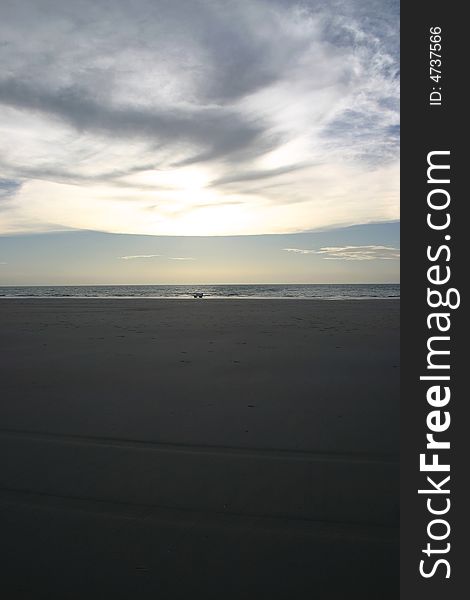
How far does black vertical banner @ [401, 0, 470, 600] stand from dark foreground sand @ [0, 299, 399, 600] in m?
0.67

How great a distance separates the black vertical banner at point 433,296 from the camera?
7.11ft

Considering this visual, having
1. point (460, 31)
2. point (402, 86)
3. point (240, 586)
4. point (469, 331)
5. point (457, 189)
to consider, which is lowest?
point (240, 586)

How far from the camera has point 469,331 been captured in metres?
2.21

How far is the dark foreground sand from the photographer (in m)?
2.61

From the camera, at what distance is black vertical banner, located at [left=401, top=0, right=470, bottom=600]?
2.17 meters

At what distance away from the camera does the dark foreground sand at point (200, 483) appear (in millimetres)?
2611

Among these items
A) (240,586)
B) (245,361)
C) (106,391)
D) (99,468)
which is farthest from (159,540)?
(245,361)

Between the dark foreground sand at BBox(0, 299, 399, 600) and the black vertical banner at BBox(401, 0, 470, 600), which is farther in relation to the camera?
the dark foreground sand at BBox(0, 299, 399, 600)

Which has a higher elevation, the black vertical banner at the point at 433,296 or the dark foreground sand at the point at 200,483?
the black vertical banner at the point at 433,296

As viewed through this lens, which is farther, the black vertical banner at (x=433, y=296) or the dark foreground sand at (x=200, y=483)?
the dark foreground sand at (x=200, y=483)

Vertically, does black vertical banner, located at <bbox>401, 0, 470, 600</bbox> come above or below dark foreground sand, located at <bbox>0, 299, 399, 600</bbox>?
above

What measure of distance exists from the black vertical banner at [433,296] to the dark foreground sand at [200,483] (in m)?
0.67

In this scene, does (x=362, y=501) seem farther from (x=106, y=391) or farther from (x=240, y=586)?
(x=106, y=391)

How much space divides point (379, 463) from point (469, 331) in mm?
2429
